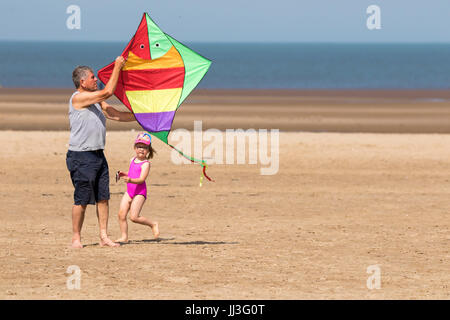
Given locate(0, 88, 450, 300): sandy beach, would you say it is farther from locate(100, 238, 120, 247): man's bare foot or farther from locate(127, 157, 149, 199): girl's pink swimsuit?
locate(127, 157, 149, 199): girl's pink swimsuit

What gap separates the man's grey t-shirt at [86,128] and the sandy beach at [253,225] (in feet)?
3.38

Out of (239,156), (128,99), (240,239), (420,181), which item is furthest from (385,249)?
(239,156)

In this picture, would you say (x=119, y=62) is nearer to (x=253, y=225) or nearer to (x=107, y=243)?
(x=107, y=243)

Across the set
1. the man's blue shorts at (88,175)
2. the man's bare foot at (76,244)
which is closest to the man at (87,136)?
the man's blue shorts at (88,175)

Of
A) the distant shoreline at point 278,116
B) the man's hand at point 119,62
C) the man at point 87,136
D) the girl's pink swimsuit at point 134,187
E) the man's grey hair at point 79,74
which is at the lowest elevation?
the girl's pink swimsuit at point 134,187

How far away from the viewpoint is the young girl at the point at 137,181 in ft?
29.1

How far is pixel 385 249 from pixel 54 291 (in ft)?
11.7

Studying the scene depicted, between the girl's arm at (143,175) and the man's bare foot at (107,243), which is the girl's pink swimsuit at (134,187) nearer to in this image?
the girl's arm at (143,175)

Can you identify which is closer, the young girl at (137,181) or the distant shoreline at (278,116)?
the young girl at (137,181)

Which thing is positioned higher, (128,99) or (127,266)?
(128,99)

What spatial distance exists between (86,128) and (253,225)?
3.05 meters

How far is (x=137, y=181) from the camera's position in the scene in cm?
891
